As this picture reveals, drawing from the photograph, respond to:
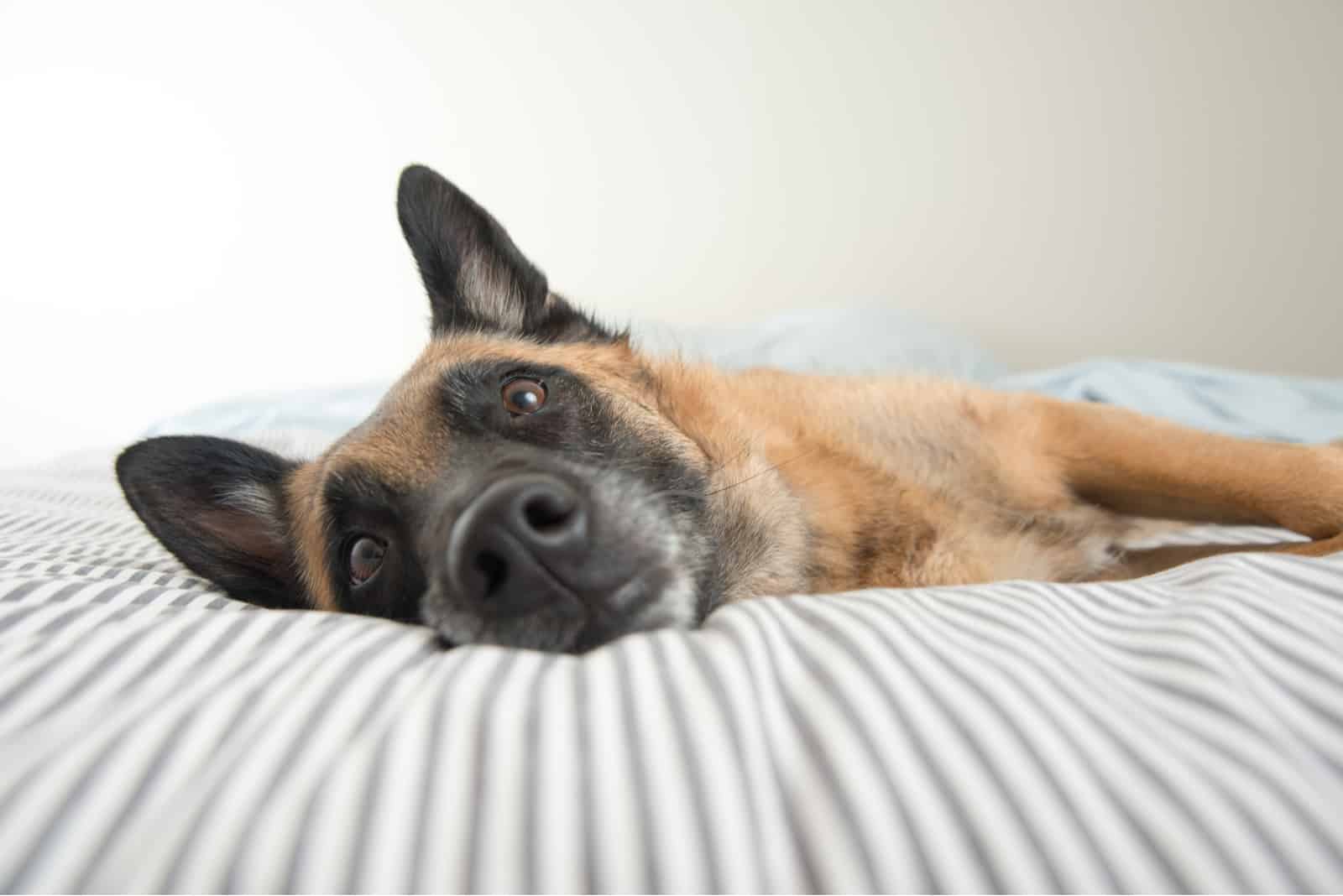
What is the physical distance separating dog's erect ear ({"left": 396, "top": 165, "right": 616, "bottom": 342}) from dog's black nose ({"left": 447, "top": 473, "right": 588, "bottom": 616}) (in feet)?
2.94

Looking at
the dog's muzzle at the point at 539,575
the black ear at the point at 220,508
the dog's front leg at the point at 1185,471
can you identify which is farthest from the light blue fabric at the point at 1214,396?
the black ear at the point at 220,508

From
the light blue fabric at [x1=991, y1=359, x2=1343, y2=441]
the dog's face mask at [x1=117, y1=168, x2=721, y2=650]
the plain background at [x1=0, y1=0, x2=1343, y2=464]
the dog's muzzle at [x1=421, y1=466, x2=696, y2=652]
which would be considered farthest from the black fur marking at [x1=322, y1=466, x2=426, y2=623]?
the plain background at [x1=0, y1=0, x2=1343, y2=464]

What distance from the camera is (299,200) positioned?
460 centimetres

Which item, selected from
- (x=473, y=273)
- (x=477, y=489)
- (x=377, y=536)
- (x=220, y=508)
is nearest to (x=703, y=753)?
(x=477, y=489)

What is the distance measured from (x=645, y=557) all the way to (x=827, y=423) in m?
0.80

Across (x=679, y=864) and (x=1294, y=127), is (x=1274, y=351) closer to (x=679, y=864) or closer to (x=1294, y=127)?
(x=1294, y=127)

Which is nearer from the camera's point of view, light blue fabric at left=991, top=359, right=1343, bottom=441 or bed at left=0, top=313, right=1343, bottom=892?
bed at left=0, top=313, right=1343, bottom=892

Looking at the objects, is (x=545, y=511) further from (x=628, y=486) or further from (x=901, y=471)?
(x=901, y=471)

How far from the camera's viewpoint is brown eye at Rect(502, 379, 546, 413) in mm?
1230

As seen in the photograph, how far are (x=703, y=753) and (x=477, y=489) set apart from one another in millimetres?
518

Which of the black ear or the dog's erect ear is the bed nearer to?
the black ear

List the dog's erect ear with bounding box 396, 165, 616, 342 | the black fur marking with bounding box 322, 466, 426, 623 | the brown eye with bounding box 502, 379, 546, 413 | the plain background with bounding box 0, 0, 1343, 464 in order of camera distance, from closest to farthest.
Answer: the black fur marking with bounding box 322, 466, 426, 623 → the brown eye with bounding box 502, 379, 546, 413 → the dog's erect ear with bounding box 396, 165, 616, 342 → the plain background with bounding box 0, 0, 1343, 464

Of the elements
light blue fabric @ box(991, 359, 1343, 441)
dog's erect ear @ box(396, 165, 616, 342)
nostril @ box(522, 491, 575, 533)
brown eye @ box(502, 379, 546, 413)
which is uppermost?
dog's erect ear @ box(396, 165, 616, 342)

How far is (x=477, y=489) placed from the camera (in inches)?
35.8
